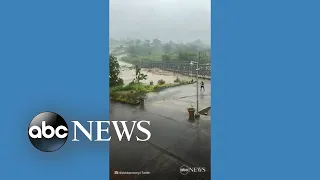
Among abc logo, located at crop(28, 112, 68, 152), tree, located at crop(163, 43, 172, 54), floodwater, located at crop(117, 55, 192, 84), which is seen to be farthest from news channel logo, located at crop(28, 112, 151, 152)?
tree, located at crop(163, 43, 172, 54)

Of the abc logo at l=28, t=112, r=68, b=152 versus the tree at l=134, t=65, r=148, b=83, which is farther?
the tree at l=134, t=65, r=148, b=83

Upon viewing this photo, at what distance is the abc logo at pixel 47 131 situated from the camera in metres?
2.74

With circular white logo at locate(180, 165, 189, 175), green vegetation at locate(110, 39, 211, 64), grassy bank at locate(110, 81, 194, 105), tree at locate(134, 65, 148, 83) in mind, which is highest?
green vegetation at locate(110, 39, 211, 64)

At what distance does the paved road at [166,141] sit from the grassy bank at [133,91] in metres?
0.04

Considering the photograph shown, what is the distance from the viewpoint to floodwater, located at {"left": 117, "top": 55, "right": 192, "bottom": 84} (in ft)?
9.31

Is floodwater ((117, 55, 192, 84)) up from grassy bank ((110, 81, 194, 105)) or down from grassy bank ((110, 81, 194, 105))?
up

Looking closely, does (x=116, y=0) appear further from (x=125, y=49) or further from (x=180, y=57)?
(x=180, y=57)

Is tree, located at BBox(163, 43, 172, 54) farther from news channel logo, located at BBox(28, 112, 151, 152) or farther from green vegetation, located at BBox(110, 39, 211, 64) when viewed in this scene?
news channel logo, located at BBox(28, 112, 151, 152)

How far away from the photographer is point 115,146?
2836 millimetres

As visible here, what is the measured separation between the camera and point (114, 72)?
2.81m

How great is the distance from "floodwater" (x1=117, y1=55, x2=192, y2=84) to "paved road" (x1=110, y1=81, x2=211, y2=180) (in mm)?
104

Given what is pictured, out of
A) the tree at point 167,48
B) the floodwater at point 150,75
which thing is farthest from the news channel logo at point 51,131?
the tree at point 167,48

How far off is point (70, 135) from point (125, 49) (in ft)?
2.81

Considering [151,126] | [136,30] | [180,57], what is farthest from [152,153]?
[136,30]
